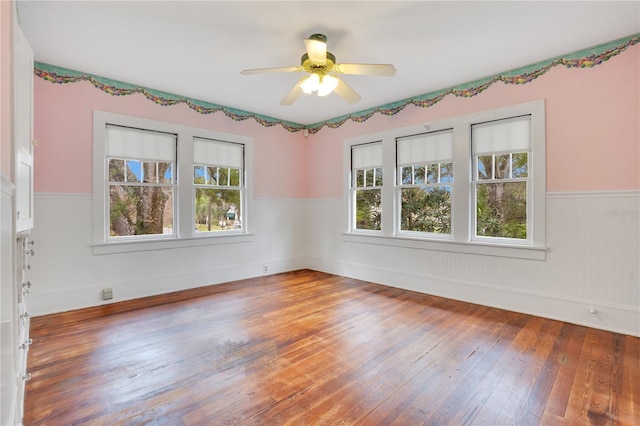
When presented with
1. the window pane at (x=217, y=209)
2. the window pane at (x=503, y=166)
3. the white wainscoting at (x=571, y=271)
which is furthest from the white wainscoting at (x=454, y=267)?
the window pane at (x=503, y=166)

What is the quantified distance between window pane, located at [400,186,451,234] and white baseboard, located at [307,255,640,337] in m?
0.69

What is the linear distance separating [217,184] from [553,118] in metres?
4.39

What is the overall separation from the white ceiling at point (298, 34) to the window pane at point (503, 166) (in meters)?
0.99

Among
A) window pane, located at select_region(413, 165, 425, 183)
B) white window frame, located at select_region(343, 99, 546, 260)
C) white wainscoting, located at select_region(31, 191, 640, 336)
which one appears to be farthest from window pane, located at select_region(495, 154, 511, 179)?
window pane, located at select_region(413, 165, 425, 183)

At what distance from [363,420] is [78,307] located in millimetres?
3555

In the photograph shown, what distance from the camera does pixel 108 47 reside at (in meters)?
3.12

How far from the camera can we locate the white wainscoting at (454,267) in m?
3.09

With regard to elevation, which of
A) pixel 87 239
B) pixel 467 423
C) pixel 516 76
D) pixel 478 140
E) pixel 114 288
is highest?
pixel 516 76

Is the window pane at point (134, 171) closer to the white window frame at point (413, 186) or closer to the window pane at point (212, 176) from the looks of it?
the window pane at point (212, 176)

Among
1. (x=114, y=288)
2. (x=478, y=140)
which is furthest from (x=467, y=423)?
(x=114, y=288)

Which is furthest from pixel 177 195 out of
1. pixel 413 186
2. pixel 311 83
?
pixel 413 186

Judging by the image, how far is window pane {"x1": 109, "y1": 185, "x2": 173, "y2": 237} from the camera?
4.09 meters

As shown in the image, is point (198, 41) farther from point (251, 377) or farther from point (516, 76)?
point (516, 76)

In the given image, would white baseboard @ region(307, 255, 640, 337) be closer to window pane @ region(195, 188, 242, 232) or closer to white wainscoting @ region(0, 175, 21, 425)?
window pane @ region(195, 188, 242, 232)
